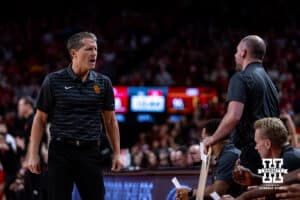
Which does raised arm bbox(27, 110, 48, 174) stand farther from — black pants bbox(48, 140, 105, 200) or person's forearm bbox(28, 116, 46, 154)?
black pants bbox(48, 140, 105, 200)

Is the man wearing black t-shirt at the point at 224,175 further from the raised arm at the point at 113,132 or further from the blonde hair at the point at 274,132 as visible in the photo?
the blonde hair at the point at 274,132

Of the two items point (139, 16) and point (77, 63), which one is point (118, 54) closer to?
point (139, 16)

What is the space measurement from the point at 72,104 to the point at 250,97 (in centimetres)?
161

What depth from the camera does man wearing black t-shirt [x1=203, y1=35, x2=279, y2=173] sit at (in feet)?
21.1

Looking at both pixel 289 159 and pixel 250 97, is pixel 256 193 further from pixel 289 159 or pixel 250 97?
pixel 250 97

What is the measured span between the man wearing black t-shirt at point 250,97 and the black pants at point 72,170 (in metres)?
1.31

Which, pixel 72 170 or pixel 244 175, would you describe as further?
pixel 72 170

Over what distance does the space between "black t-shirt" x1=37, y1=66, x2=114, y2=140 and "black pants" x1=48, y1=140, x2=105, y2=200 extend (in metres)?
0.12

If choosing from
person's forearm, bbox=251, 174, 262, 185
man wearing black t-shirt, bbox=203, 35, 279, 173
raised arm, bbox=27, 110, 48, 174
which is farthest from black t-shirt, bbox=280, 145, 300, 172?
raised arm, bbox=27, 110, 48, 174

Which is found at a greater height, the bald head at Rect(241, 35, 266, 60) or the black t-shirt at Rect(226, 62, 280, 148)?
the bald head at Rect(241, 35, 266, 60)

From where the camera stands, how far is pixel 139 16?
90.0 feet

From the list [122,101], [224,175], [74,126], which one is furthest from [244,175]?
[122,101]

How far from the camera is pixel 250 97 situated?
21.4 feet

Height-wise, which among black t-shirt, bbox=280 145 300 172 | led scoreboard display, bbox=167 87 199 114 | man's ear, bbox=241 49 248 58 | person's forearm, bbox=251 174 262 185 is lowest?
person's forearm, bbox=251 174 262 185
